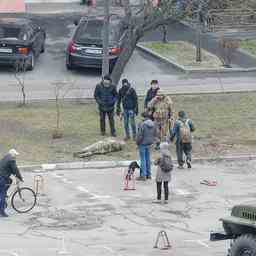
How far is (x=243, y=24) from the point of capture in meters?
45.3

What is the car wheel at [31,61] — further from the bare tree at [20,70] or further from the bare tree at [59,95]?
the bare tree at [59,95]

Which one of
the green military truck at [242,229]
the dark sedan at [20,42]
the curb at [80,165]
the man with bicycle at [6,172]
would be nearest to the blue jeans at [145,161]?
the curb at [80,165]

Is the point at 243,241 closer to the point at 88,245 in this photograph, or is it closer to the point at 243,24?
the point at 88,245

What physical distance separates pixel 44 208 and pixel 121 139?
606 cm

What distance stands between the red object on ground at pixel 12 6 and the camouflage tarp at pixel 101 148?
18627mm

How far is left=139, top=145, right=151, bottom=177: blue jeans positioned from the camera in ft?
83.7

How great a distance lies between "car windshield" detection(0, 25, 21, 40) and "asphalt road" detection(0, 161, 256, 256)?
1252 centimetres

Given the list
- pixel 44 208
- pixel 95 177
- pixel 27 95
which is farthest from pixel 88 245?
pixel 27 95

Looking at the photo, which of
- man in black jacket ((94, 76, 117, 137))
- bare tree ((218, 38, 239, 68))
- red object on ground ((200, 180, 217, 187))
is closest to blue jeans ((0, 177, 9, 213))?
red object on ground ((200, 180, 217, 187))

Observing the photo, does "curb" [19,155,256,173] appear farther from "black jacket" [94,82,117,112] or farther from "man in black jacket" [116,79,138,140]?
"black jacket" [94,82,117,112]

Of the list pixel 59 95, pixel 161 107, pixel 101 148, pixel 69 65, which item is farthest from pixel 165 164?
pixel 69 65

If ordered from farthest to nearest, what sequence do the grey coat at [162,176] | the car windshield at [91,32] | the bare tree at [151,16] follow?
the car windshield at [91,32] → the bare tree at [151,16] → the grey coat at [162,176]

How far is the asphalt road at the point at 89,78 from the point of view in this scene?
117 feet

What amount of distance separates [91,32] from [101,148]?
39.6 ft
